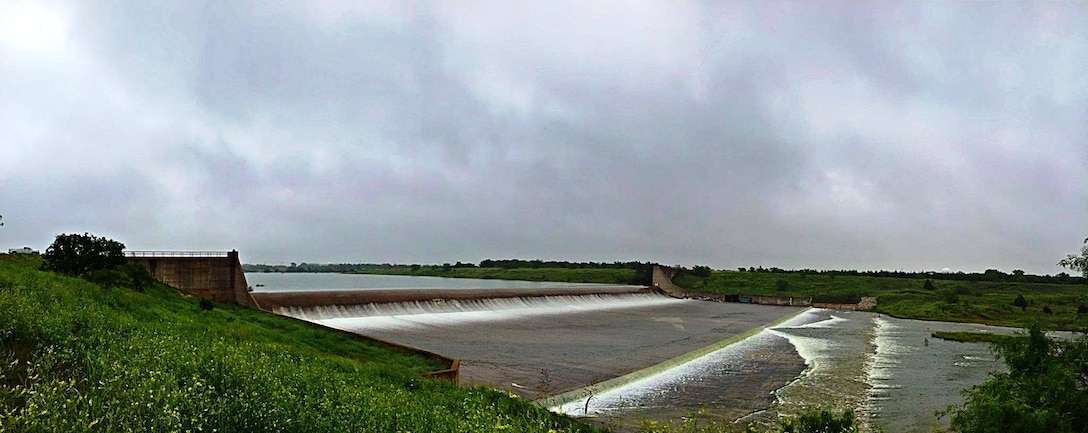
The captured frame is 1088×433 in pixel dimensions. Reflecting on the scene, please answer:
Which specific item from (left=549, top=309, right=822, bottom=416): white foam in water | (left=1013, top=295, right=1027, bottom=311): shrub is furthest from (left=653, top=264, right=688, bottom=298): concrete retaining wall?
(left=549, top=309, right=822, bottom=416): white foam in water

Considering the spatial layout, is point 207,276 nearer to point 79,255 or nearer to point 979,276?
point 79,255

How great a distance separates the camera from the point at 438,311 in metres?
47.7

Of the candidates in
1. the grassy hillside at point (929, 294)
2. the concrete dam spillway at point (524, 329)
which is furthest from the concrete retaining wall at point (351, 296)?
the grassy hillside at point (929, 294)

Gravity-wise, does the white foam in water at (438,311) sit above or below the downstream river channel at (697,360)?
above

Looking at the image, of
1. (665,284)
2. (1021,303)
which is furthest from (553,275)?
(1021,303)

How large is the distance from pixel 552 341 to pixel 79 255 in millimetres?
21977

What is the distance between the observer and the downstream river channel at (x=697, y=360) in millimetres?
19953

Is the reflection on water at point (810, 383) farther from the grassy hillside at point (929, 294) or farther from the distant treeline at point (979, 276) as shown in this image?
the distant treeline at point (979, 276)

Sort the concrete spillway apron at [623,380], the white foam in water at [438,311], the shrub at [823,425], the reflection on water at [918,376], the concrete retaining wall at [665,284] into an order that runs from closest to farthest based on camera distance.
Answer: the shrub at [823,425]
the concrete spillway apron at [623,380]
the reflection on water at [918,376]
the white foam in water at [438,311]
the concrete retaining wall at [665,284]

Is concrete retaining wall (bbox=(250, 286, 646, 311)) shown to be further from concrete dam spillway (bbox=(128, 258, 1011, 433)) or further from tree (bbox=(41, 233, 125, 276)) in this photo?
tree (bbox=(41, 233, 125, 276))

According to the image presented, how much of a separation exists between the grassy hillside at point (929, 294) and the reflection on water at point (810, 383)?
32283mm

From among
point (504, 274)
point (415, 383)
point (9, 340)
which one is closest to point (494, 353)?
point (415, 383)

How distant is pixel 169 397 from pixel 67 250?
23868 mm

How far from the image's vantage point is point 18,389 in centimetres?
630
